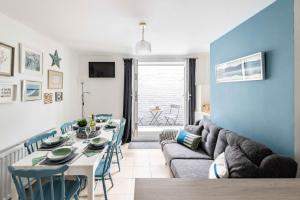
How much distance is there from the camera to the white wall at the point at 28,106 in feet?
8.59

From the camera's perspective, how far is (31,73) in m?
3.16

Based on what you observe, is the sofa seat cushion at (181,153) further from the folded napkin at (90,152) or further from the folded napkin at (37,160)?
the folded napkin at (37,160)

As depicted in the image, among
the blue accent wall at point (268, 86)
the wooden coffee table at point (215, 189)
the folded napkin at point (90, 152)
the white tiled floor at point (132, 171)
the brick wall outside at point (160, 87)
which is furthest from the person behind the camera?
the brick wall outside at point (160, 87)

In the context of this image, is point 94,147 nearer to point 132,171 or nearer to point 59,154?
point 59,154

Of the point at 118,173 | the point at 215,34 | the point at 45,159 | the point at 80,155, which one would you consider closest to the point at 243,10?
the point at 215,34

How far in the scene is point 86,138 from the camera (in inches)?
109

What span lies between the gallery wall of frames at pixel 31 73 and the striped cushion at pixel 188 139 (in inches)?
100

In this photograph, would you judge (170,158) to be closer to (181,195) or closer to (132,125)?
(181,195)

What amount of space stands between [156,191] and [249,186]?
531 mm

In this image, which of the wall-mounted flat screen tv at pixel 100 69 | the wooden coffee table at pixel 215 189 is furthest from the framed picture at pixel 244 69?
the wall-mounted flat screen tv at pixel 100 69

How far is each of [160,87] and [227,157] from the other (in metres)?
4.03

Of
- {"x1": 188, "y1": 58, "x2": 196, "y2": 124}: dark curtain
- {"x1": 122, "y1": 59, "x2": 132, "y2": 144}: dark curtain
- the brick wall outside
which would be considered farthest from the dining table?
the brick wall outside

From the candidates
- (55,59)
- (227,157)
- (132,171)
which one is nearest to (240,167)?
(227,157)

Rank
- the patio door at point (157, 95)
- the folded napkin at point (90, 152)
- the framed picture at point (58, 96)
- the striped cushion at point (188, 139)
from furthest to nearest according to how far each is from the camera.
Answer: the patio door at point (157, 95) < the framed picture at point (58, 96) < the striped cushion at point (188, 139) < the folded napkin at point (90, 152)
